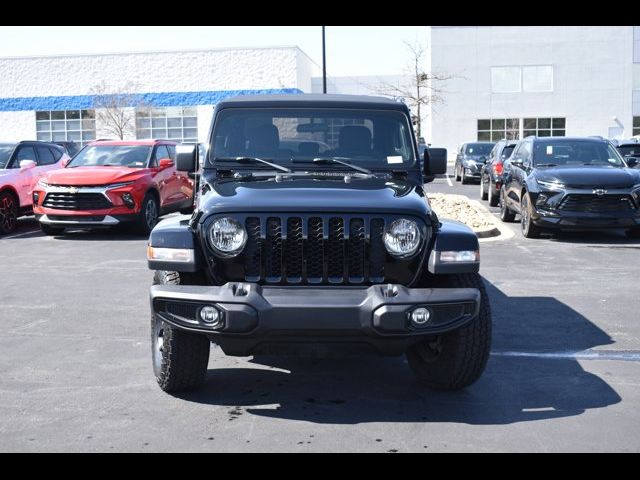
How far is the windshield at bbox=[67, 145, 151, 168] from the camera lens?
15.1 m

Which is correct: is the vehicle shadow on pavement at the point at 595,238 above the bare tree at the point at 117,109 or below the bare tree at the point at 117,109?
below

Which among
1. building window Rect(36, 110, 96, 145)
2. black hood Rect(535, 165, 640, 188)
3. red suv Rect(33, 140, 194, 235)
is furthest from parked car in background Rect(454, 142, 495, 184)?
building window Rect(36, 110, 96, 145)

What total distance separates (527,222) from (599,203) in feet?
4.07

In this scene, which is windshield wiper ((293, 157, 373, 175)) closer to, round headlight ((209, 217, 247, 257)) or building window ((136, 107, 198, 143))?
round headlight ((209, 217, 247, 257))

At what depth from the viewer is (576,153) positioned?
1425cm

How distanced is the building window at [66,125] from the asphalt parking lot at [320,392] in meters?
53.1

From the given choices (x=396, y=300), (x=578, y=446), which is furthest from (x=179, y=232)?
(x=578, y=446)

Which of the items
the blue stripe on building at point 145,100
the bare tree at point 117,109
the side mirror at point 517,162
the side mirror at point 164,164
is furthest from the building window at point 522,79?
the side mirror at point 164,164

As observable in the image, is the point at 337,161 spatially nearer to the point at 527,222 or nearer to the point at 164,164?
the point at 527,222

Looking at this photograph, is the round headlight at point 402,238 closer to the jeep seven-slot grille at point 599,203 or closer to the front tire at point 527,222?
→ the jeep seven-slot grille at point 599,203

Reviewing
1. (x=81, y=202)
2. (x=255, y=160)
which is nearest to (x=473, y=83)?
(x=81, y=202)

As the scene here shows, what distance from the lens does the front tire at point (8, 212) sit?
589 inches
